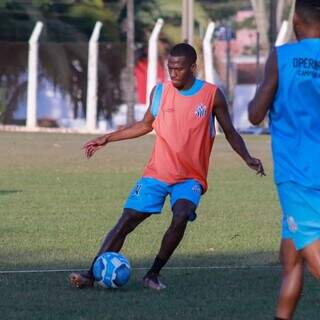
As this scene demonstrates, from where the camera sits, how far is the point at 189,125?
9664mm

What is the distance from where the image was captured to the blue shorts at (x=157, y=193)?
9.66m

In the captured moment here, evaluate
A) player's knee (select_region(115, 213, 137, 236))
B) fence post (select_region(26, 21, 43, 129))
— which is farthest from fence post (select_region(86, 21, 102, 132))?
player's knee (select_region(115, 213, 137, 236))

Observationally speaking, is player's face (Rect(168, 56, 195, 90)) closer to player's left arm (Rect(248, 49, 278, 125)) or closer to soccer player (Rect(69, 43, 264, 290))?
soccer player (Rect(69, 43, 264, 290))

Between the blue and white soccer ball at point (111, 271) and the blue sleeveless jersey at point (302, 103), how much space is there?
276cm

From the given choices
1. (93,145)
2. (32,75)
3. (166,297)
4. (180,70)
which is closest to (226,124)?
(180,70)

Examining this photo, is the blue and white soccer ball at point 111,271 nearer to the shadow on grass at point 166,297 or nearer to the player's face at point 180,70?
the shadow on grass at point 166,297

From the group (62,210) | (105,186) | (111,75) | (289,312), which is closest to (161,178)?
(289,312)

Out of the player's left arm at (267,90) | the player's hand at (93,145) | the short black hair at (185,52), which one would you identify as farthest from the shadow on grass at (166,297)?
the player's left arm at (267,90)

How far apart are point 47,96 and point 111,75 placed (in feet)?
10.3

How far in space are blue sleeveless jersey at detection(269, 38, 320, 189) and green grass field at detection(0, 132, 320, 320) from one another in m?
1.83

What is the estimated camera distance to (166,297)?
30.5 feet

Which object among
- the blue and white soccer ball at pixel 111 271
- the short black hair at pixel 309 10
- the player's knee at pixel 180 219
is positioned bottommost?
the blue and white soccer ball at pixel 111 271

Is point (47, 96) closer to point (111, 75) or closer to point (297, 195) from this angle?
point (111, 75)

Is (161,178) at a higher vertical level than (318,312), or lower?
higher
